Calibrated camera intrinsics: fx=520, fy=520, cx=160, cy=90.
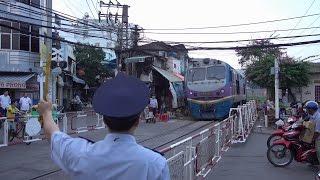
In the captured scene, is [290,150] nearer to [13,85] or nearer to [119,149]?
[119,149]

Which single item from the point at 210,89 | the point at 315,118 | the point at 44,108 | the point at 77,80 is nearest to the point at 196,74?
the point at 210,89

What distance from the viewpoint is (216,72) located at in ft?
102

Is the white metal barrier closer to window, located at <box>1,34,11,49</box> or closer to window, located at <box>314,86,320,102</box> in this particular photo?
window, located at <box>1,34,11,49</box>

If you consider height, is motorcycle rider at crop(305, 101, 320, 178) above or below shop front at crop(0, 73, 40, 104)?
below

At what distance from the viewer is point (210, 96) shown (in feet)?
101

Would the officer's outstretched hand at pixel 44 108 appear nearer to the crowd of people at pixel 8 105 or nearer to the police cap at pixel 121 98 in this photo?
the police cap at pixel 121 98

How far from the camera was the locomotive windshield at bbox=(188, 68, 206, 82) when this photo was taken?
31641mm

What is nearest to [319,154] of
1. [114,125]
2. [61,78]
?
[114,125]

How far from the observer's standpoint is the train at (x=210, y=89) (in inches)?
1207

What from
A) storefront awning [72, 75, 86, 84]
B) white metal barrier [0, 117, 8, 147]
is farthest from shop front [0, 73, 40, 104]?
white metal barrier [0, 117, 8, 147]

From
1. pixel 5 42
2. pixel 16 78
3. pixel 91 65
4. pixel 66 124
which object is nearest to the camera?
pixel 66 124

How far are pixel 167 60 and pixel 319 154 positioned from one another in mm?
44879

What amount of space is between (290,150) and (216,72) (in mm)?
19647

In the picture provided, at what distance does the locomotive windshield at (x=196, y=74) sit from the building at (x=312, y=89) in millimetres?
11391
